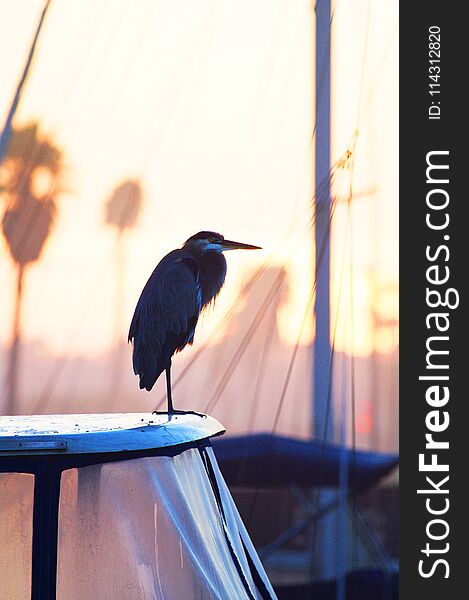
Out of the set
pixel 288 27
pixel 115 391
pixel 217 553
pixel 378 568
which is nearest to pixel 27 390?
pixel 115 391

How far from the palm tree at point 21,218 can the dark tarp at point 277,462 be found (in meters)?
1.90

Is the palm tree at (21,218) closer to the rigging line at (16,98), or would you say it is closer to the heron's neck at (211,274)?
the rigging line at (16,98)

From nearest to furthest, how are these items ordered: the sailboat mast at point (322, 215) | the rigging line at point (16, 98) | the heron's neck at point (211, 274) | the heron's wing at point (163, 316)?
the heron's wing at point (163, 316) → the heron's neck at point (211, 274) → the rigging line at point (16, 98) → the sailboat mast at point (322, 215)

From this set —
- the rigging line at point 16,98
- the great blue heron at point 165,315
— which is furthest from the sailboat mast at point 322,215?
the great blue heron at point 165,315

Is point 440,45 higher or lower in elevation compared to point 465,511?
higher

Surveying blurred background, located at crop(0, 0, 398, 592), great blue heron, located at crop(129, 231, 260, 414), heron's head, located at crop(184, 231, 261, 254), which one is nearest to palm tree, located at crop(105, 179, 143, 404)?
blurred background, located at crop(0, 0, 398, 592)

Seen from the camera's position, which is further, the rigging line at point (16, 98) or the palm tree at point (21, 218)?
the palm tree at point (21, 218)

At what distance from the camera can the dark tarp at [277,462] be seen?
293 inches

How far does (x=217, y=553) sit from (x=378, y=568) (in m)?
5.19

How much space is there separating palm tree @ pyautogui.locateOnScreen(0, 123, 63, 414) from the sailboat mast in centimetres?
232

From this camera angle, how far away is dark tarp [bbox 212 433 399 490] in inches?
293

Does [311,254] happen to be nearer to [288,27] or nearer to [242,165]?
[242,165]

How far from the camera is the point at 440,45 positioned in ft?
18.4

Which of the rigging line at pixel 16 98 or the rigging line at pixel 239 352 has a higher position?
the rigging line at pixel 16 98
